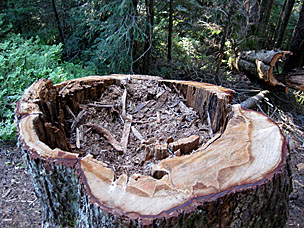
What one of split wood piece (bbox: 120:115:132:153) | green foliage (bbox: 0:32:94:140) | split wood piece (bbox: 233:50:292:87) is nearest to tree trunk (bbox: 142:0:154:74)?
green foliage (bbox: 0:32:94:140)

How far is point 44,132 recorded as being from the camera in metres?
1.75

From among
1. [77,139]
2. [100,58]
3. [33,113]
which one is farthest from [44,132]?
[100,58]

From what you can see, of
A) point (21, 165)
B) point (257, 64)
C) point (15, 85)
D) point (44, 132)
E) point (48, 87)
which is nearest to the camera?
point (44, 132)

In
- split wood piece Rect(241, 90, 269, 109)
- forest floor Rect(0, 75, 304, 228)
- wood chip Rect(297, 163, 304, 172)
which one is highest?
split wood piece Rect(241, 90, 269, 109)

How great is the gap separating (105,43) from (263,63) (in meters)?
3.45

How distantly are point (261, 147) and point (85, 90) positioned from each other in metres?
2.04

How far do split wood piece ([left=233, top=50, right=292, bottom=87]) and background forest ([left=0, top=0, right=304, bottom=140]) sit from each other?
0.54 m

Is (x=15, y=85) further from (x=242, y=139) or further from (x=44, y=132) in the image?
(x=242, y=139)

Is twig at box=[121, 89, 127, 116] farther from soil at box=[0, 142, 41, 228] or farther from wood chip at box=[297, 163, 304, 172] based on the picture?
wood chip at box=[297, 163, 304, 172]

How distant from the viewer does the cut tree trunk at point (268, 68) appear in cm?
461

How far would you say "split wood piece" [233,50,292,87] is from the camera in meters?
4.62

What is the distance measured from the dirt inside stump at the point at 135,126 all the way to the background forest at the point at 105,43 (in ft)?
5.06

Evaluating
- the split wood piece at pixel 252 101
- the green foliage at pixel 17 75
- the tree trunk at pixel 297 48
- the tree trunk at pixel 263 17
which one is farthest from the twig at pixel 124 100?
the tree trunk at pixel 263 17

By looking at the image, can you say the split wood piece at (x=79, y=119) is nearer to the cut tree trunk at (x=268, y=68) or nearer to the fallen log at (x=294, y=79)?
the cut tree trunk at (x=268, y=68)
